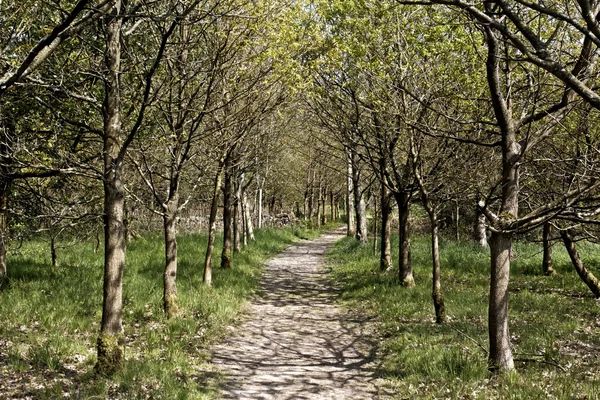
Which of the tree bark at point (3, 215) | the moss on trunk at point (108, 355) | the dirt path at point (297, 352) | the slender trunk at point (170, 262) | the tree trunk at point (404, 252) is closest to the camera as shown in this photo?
the moss on trunk at point (108, 355)

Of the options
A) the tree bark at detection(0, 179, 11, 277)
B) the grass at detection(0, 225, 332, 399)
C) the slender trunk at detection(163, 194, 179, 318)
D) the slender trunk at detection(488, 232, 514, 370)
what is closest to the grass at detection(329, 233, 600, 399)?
the slender trunk at detection(488, 232, 514, 370)

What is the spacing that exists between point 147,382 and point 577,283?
12496 mm

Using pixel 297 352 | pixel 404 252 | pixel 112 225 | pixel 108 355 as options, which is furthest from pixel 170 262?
pixel 404 252

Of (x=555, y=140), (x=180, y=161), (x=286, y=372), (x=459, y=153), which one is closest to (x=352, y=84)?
(x=459, y=153)

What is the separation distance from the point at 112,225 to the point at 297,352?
4140 millimetres

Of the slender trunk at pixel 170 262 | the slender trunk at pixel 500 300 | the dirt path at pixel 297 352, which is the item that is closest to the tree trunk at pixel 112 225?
the dirt path at pixel 297 352

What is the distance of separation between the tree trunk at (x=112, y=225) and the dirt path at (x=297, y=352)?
1711 millimetres

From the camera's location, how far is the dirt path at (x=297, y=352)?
6.33m

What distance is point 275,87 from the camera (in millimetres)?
12078

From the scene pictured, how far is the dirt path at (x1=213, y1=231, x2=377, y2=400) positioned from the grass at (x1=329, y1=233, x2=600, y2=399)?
0.54 metres

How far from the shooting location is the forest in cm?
566

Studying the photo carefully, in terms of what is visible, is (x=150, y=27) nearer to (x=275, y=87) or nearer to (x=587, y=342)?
(x=275, y=87)

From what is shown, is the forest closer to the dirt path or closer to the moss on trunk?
the moss on trunk

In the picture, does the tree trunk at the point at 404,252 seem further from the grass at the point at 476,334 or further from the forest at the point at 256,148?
the grass at the point at 476,334
